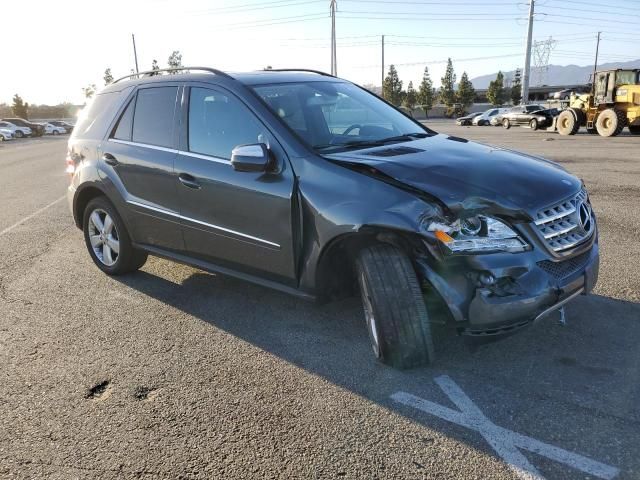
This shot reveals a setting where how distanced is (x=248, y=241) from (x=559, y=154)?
538 inches

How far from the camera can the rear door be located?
438 centimetres

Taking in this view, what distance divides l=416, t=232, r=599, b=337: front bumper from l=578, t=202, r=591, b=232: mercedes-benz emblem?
0.48 metres

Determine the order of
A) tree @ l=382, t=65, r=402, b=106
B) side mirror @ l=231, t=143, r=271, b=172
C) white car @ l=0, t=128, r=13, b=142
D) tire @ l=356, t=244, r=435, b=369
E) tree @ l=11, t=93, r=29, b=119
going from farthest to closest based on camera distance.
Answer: tree @ l=382, t=65, r=402, b=106
tree @ l=11, t=93, r=29, b=119
white car @ l=0, t=128, r=13, b=142
side mirror @ l=231, t=143, r=271, b=172
tire @ l=356, t=244, r=435, b=369

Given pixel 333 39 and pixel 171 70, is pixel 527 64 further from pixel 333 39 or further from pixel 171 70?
pixel 171 70

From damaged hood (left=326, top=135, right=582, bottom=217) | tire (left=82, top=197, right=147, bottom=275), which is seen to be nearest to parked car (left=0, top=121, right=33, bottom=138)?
tire (left=82, top=197, right=147, bottom=275)

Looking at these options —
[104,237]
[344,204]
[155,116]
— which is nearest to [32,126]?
[104,237]

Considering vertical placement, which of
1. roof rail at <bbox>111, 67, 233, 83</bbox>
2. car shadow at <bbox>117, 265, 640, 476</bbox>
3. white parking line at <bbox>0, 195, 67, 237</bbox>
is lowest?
white parking line at <bbox>0, 195, 67, 237</bbox>

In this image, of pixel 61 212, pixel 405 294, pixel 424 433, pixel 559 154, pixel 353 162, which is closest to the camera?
pixel 424 433

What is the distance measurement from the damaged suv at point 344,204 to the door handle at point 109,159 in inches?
2.3

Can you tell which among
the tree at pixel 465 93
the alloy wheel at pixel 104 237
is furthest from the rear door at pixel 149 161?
the tree at pixel 465 93

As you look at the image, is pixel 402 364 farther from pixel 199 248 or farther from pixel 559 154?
pixel 559 154

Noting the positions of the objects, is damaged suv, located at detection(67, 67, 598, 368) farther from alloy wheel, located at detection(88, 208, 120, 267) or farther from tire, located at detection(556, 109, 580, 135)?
tire, located at detection(556, 109, 580, 135)

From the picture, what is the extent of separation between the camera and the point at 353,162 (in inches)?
132

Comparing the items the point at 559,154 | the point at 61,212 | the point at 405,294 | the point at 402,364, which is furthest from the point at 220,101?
the point at 559,154
